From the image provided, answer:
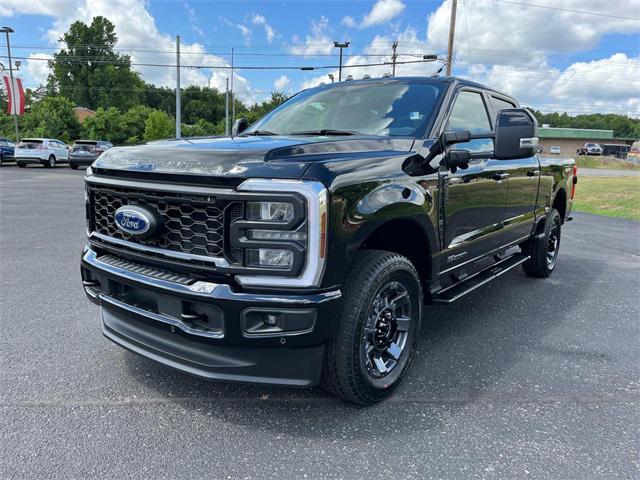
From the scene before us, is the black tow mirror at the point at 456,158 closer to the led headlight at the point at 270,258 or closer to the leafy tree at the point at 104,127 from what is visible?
the led headlight at the point at 270,258

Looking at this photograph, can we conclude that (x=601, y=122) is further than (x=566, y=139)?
Yes

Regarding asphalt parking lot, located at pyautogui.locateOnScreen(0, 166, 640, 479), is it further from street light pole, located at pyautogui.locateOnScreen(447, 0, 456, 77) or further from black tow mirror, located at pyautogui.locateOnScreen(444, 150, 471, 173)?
street light pole, located at pyautogui.locateOnScreen(447, 0, 456, 77)

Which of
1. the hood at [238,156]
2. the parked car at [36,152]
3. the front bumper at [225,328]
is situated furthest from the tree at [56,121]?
the front bumper at [225,328]

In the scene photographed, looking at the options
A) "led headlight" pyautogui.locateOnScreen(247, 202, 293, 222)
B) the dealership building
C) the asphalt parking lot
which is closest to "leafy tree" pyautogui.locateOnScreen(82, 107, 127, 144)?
the asphalt parking lot

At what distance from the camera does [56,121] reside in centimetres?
4147

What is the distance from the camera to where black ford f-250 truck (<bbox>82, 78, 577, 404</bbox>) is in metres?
2.28

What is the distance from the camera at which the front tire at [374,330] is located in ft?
8.24

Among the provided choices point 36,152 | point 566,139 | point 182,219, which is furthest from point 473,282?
point 566,139

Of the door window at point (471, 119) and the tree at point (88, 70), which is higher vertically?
the tree at point (88, 70)

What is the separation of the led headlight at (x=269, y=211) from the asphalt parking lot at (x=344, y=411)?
1129 mm

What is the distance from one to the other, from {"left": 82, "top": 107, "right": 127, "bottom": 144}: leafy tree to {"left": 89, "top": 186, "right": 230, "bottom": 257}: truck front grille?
45961 mm

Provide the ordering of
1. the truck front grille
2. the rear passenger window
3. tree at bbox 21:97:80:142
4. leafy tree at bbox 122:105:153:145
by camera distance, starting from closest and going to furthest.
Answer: the truck front grille → the rear passenger window → tree at bbox 21:97:80:142 → leafy tree at bbox 122:105:153:145

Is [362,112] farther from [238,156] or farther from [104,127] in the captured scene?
[104,127]

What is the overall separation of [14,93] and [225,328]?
3473 centimetres
